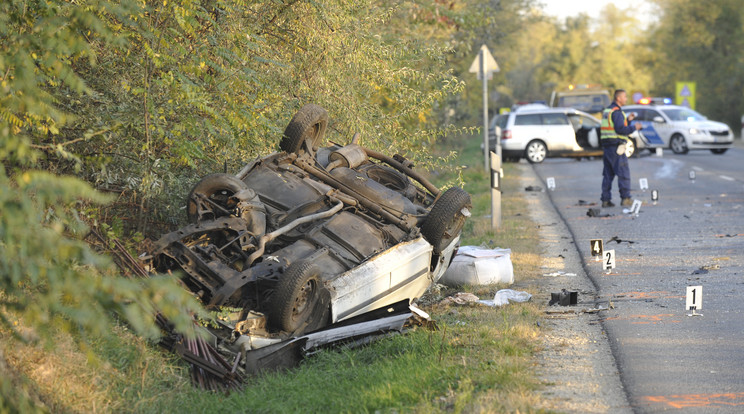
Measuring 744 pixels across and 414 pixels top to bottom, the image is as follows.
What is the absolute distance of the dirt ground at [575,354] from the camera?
19.2ft

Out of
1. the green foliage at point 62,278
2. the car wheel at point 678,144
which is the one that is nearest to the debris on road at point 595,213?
the green foliage at point 62,278

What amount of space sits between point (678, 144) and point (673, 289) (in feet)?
82.9

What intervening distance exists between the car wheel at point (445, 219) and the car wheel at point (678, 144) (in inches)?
1016

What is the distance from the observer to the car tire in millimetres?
6699

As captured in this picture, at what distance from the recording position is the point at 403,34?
59.8ft

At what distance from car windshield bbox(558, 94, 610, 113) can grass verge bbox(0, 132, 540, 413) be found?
115 feet

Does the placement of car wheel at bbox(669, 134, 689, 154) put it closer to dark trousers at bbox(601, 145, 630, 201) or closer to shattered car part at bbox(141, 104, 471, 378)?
dark trousers at bbox(601, 145, 630, 201)

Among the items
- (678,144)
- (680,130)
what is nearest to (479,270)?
(680,130)

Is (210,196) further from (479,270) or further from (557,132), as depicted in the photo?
(557,132)

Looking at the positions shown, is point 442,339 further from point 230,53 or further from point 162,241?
point 230,53

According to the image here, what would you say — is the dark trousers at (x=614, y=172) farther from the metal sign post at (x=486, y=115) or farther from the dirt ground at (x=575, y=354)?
the dirt ground at (x=575, y=354)

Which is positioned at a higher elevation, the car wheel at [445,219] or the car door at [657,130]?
the car wheel at [445,219]

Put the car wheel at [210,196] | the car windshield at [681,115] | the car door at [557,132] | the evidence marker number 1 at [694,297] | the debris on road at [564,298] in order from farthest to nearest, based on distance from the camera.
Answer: the car windshield at [681,115] → the car door at [557,132] → the debris on road at [564,298] → the evidence marker number 1 at [694,297] → the car wheel at [210,196]

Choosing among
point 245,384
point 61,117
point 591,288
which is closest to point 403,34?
point 591,288
